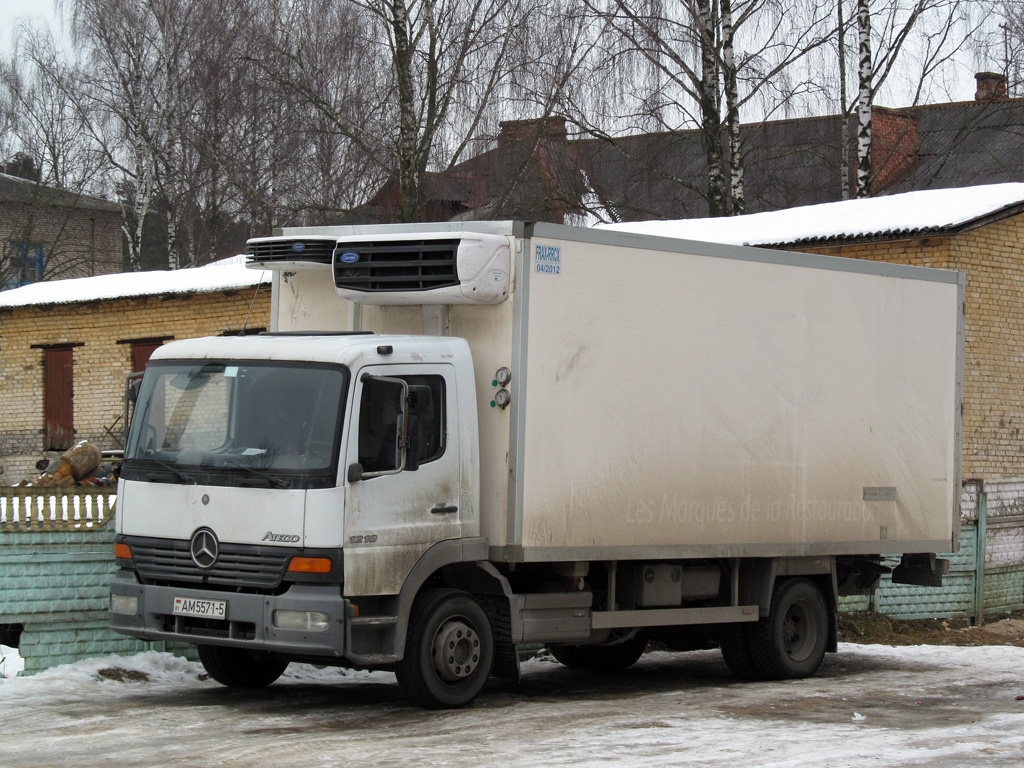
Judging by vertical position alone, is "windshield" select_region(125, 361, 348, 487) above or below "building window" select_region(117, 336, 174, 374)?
below

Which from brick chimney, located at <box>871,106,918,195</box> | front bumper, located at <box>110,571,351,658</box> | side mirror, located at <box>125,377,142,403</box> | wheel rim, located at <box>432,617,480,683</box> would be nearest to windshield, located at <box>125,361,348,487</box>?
side mirror, located at <box>125,377,142,403</box>

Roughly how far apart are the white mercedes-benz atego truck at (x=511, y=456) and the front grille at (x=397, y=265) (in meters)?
0.02

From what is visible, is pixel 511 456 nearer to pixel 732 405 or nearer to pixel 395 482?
pixel 395 482

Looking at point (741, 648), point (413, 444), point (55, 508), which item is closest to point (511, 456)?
point (413, 444)

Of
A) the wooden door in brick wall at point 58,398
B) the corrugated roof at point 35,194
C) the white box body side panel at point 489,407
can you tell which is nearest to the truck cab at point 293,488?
the white box body side panel at point 489,407

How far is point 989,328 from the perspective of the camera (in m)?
15.4

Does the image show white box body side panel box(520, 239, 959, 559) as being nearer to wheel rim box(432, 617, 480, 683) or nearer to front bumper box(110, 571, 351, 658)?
wheel rim box(432, 617, 480, 683)

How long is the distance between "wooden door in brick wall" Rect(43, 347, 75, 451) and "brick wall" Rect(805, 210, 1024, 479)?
1301 centimetres

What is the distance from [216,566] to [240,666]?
1.61 metres

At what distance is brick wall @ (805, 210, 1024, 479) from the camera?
49.7ft

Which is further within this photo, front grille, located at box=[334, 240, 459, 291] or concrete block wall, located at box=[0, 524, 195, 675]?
concrete block wall, located at box=[0, 524, 195, 675]

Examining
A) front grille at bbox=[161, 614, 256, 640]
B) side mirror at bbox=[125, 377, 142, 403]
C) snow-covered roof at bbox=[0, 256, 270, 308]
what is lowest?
front grille at bbox=[161, 614, 256, 640]

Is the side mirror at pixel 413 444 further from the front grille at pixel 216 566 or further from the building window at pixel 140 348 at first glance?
the building window at pixel 140 348

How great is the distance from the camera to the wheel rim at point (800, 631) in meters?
10.7
